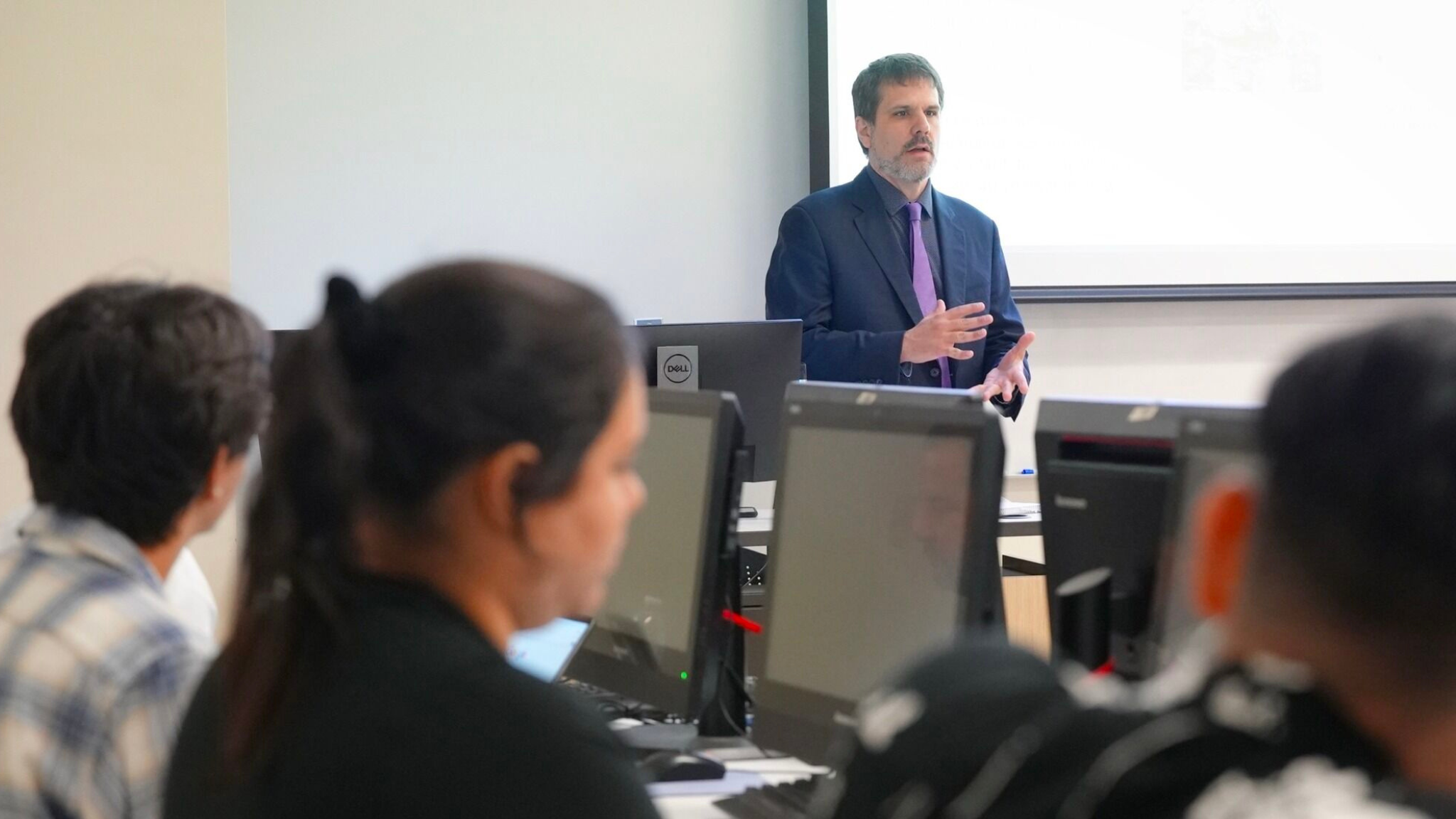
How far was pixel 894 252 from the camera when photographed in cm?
377

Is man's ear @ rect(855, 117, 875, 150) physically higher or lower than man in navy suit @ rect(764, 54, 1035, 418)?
higher

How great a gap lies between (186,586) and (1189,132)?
3791 millimetres

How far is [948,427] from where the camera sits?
1.50 meters

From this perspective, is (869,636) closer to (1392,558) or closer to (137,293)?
(137,293)

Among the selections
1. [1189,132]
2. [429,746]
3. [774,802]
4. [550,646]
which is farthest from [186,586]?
[1189,132]

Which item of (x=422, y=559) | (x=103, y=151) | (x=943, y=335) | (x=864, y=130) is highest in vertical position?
(x=864, y=130)

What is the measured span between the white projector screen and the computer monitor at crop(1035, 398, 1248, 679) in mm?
2928

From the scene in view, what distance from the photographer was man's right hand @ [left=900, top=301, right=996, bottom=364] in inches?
130

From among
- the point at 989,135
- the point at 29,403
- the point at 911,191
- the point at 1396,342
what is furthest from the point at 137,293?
the point at 989,135

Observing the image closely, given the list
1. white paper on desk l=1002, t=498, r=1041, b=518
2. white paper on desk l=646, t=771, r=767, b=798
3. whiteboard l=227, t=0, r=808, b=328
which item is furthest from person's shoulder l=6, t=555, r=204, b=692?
whiteboard l=227, t=0, r=808, b=328

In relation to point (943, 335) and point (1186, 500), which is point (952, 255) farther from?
point (1186, 500)

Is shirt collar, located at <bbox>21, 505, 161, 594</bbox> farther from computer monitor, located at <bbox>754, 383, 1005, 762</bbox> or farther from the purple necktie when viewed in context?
the purple necktie

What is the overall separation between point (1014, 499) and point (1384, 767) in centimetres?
356

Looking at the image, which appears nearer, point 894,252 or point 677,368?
point 677,368
